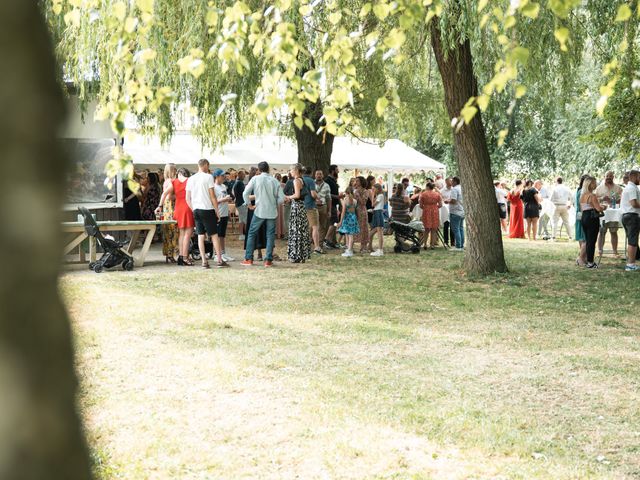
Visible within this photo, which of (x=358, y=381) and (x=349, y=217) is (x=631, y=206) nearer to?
(x=349, y=217)

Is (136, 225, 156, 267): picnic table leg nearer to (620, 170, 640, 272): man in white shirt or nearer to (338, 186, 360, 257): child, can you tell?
(338, 186, 360, 257): child

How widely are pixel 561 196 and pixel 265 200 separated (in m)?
11.9

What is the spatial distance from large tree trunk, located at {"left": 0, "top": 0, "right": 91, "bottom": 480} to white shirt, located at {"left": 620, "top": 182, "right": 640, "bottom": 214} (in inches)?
581

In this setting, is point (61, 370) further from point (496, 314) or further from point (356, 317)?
point (496, 314)

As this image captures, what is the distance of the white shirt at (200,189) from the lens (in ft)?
49.0

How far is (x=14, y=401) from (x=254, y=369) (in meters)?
6.14

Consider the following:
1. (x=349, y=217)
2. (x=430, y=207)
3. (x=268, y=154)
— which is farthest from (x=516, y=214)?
(x=349, y=217)

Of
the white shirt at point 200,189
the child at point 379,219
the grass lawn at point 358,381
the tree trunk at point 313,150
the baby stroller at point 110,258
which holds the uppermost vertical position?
the tree trunk at point 313,150

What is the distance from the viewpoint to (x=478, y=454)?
16.9 ft

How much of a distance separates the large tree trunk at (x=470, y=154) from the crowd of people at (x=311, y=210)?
7.12ft

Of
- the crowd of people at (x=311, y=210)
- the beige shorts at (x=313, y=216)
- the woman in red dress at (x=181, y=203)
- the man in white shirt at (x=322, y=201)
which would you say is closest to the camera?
the crowd of people at (x=311, y=210)

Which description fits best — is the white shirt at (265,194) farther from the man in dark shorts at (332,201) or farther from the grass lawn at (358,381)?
the man in dark shorts at (332,201)

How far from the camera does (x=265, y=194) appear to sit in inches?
609

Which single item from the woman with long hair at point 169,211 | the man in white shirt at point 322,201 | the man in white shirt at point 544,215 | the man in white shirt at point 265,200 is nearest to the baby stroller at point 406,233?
the man in white shirt at point 322,201
